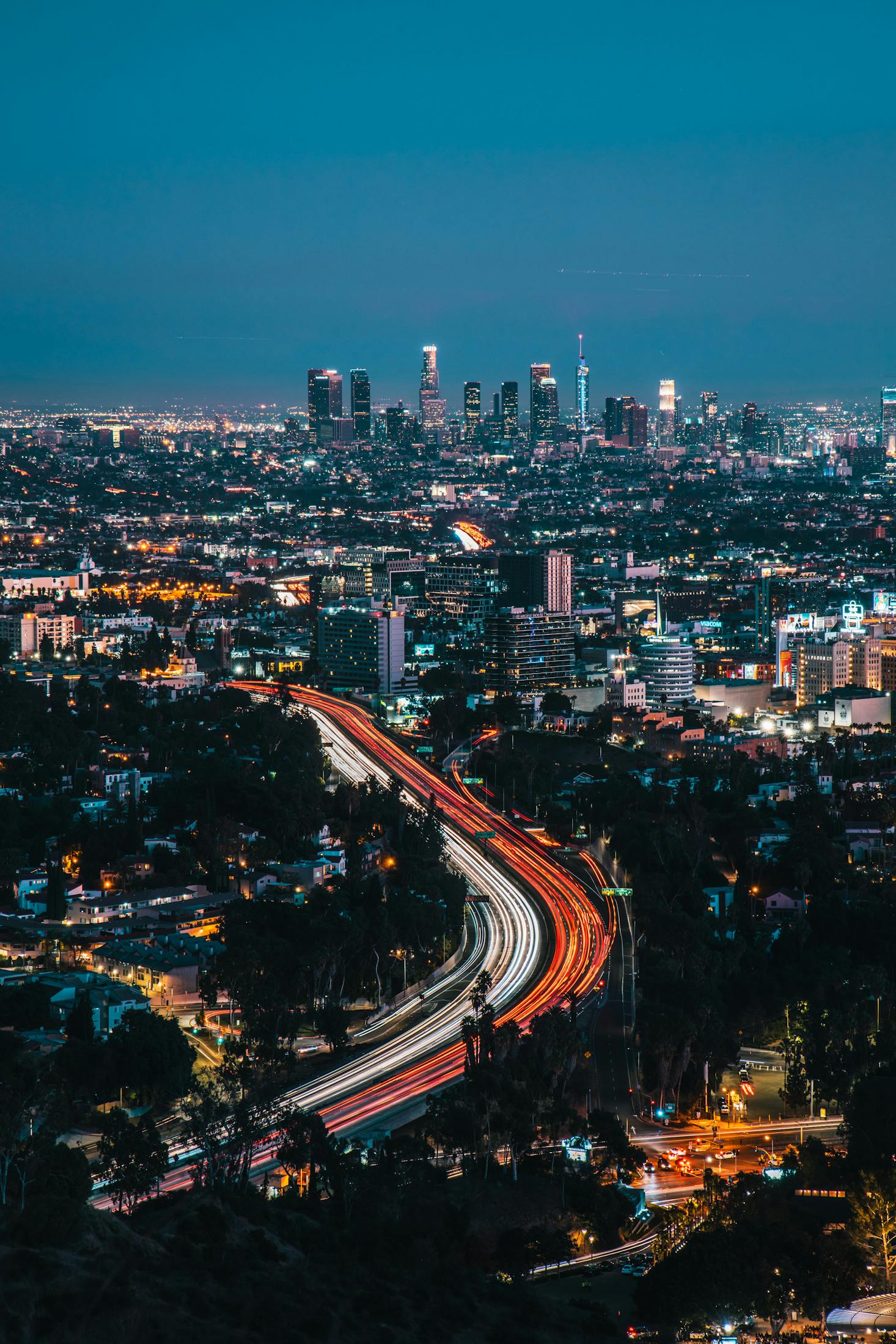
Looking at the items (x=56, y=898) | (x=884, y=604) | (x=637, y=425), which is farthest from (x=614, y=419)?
(x=56, y=898)

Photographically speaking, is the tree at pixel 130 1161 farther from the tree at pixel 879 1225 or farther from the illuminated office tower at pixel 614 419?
the illuminated office tower at pixel 614 419

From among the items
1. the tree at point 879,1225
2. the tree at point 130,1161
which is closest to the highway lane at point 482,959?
the tree at point 130,1161

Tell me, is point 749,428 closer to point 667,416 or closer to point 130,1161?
point 667,416

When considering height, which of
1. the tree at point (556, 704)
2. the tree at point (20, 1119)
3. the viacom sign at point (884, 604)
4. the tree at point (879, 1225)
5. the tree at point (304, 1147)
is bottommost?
the tree at point (879, 1225)

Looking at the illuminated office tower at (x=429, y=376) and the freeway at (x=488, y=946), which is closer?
the freeway at (x=488, y=946)

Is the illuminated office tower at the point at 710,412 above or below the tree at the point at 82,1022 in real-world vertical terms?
above

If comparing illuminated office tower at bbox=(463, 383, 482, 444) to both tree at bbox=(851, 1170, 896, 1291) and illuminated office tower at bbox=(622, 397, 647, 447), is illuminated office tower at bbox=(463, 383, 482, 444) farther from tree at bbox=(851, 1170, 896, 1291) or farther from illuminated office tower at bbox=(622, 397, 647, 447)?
tree at bbox=(851, 1170, 896, 1291)
